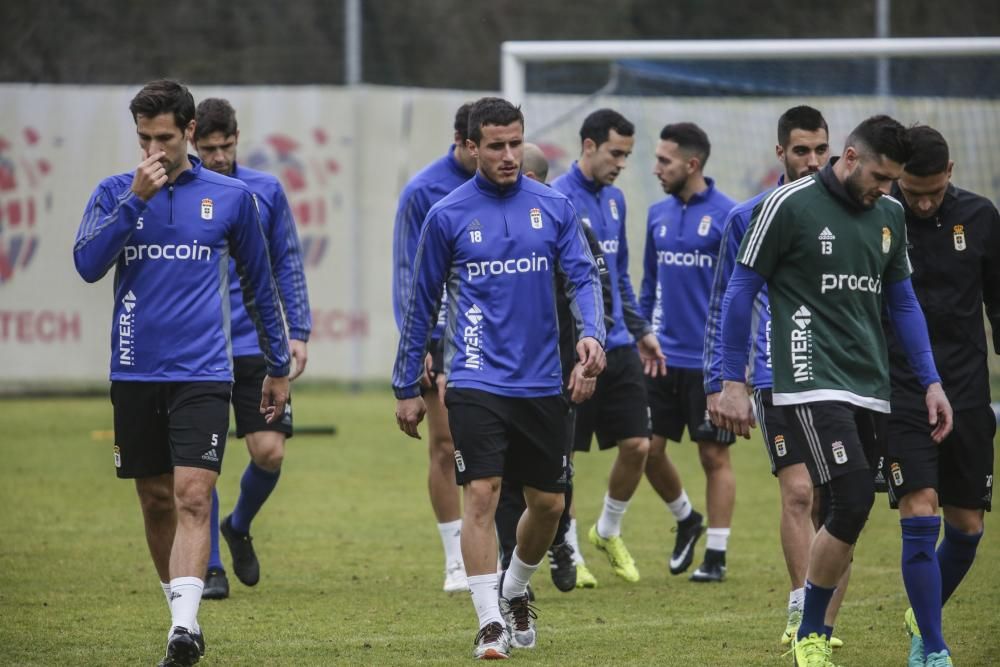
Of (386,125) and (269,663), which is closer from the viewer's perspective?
(269,663)

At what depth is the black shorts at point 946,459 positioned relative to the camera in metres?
6.28

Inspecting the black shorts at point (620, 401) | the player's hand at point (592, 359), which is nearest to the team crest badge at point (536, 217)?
the player's hand at point (592, 359)

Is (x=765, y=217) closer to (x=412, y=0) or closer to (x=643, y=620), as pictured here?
(x=643, y=620)

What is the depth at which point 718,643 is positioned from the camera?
22.6 feet

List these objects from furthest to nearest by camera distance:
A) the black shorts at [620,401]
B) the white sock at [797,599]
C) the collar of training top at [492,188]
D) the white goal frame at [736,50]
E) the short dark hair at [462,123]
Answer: the white goal frame at [736,50] < the black shorts at [620,401] < the short dark hair at [462,123] < the white sock at [797,599] < the collar of training top at [492,188]

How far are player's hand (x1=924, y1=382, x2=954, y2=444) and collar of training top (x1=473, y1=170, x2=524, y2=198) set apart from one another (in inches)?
76.4

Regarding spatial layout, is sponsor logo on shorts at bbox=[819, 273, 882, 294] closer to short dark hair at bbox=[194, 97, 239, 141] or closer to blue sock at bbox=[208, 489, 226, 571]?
short dark hair at bbox=[194, 97, 239, 141]

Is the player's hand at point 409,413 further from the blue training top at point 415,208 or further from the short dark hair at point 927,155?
the short dark hair at point 927,155

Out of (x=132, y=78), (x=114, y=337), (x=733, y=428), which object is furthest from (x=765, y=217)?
(x=132, y=78)

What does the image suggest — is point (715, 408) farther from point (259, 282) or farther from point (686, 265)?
point (686, 265)

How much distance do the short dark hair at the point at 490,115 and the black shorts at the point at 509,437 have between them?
112 cm

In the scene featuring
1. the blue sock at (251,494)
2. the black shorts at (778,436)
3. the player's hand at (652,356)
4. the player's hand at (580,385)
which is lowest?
the blue sock at (251,494)

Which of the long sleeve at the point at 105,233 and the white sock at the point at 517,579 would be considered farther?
the white sock at the point at 517,579

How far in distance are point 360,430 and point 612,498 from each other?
7.53 metres
